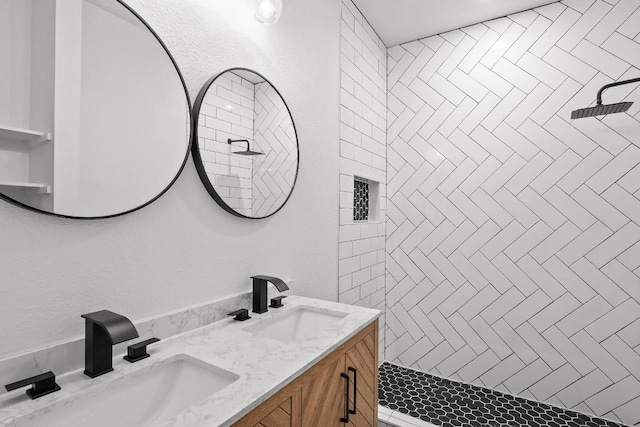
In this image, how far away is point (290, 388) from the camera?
939 mm

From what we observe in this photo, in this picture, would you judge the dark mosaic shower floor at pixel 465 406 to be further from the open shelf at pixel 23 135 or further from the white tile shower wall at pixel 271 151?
the open shelf at pixel 23 135

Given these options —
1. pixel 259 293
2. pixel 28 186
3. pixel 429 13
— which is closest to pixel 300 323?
pixel 259 293

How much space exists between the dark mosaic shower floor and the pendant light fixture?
2.44 m

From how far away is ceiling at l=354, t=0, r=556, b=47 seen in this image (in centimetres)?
249

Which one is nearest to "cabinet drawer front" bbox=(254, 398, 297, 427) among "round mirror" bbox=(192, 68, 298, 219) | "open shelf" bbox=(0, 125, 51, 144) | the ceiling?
"round mirror" bbox=(192, 68, 298, 219)

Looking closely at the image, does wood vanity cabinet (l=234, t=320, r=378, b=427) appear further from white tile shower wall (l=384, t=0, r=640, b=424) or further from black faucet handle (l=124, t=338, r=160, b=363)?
white tile shower wall (l=384, t=0, r=640, b=424)

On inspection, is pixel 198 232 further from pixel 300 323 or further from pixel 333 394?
pixel 333 394

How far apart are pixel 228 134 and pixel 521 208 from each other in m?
2.25

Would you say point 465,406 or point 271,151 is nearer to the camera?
point 271,151

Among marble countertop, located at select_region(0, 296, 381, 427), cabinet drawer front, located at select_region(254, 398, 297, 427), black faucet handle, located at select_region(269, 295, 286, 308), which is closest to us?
marble countertop, located at select_region(0, 296, 381, 427)

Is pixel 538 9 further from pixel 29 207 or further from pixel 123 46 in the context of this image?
pixel 29 207

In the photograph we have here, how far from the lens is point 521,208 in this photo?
255 cm

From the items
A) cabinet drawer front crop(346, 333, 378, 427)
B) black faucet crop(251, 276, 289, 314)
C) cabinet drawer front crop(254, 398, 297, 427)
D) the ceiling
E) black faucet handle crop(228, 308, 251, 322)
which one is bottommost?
cabinet drawer front crop(346, 333, 378, 427)

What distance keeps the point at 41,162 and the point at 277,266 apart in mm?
1080
